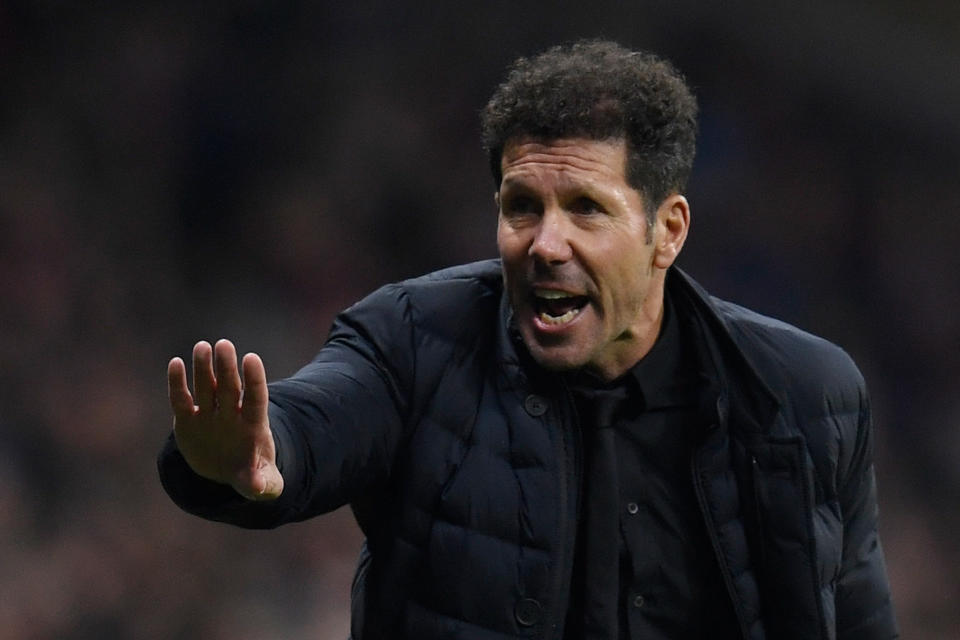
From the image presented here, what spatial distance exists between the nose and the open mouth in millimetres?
55

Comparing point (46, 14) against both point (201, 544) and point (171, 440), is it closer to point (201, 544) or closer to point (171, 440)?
point (201, 544)

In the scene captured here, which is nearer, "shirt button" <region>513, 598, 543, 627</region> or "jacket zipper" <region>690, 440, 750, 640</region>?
"shirt button" <region>513, 598, 543, 627</region>

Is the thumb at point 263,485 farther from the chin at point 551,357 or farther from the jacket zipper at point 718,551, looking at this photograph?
the jacket zipper at point 718,551

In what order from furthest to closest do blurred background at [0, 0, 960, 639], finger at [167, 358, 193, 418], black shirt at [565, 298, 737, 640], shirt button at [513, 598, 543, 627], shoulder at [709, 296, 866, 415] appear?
blurred background at [0, 0, 960, 639] → shoulder at [709, 296, 866, 415] → black shirt at [565, 298, 737, 640] → shirt button at [513, 598, 543, 627] → finger at [167, 358, 193, 418]

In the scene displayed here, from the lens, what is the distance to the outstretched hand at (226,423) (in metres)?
1.77

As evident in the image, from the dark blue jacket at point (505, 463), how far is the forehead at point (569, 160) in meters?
0.23

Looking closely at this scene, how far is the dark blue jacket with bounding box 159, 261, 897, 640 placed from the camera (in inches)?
84.4

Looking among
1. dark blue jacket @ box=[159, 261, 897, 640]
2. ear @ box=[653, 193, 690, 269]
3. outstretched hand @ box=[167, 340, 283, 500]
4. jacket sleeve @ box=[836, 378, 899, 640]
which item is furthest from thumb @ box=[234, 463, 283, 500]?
jacket sleeve @ box=[836, 378, 899, 640]

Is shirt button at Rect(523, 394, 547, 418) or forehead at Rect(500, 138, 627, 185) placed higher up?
forehead at Rect(500, 138, 627, 185)

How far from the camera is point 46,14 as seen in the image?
15.6ft

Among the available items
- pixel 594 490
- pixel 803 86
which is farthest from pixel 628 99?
pixel 803 86

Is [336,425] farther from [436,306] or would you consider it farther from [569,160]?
[569,160]

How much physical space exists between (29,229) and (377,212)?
43.8 inches

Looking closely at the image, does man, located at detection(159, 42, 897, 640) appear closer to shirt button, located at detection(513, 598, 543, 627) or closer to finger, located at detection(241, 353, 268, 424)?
shirt button, located at detection(513, 598, 543, 627)
